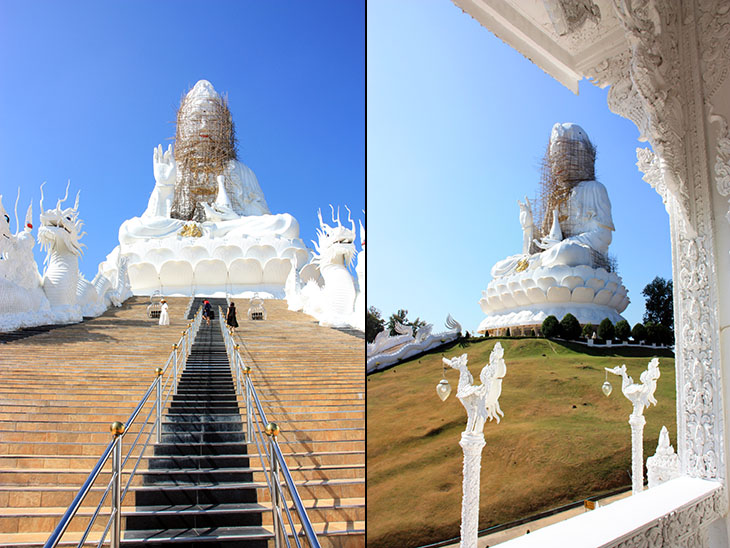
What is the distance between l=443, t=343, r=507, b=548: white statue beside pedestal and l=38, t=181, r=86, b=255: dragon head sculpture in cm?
579

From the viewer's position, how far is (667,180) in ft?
6.13

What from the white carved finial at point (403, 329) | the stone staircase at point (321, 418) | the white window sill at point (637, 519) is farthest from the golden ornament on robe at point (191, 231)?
the white window sill at point (637, 519)

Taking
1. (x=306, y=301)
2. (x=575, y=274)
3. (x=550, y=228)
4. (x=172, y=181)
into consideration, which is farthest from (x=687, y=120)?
(x=172, y=181)

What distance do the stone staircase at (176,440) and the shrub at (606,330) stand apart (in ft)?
15.4

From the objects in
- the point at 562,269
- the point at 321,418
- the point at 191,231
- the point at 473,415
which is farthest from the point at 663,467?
the point at 191,231

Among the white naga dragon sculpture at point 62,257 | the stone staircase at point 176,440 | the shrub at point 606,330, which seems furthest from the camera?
the shrub at point 606,330

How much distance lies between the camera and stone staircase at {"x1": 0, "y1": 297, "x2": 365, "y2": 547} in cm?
189

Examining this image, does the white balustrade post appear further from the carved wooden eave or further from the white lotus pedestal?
the carved wooden eave

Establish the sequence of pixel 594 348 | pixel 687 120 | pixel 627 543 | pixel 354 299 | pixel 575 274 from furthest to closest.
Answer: pixel 575 274
pixel 354 299
pixel 594 348
pixel 687 120
pixel 627 543

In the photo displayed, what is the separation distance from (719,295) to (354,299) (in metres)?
5.80

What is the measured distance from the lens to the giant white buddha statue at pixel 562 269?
7.90 metres

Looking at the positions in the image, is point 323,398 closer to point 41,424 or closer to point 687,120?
point 41,424

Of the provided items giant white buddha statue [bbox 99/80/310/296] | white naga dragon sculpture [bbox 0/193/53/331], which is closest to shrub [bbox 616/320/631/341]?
giant white buddha statue [bbox 99/80/310/296]

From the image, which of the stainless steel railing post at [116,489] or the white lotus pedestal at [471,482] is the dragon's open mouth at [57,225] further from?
the white lotus pedestal at [471,482]
